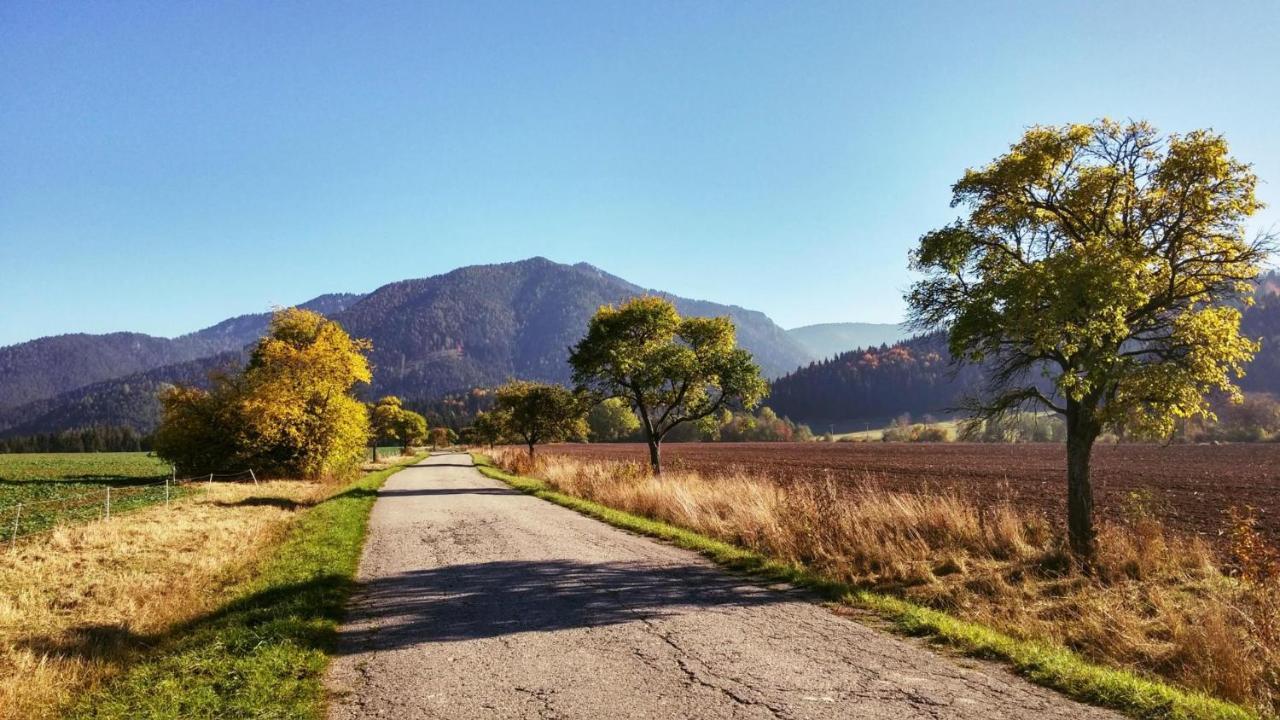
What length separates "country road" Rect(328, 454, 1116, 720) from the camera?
5199mm

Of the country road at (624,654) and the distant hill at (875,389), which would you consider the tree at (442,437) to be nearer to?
the distant hill at (875,389)

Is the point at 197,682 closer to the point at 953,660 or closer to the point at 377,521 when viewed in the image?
the point at 953,660

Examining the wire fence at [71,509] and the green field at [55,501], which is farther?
the green field at [55,501]

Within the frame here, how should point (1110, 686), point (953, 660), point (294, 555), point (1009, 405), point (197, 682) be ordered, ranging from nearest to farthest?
point (1110, 686)
point (197, 682)
point (953, 660)
point (1009, 405)
point (294, 555)

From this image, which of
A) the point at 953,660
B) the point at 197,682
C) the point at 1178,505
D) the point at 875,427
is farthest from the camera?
the point at 875,427

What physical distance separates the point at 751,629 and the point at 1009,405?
6.92 meters

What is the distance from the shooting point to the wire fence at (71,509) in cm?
1964

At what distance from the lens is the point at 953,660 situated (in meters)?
6.25

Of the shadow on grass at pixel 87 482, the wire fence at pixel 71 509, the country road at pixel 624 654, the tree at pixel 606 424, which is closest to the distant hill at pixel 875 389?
the tree at pixel 606 424

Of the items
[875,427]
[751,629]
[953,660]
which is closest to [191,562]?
[751,629]

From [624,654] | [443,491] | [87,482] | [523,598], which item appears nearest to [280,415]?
[443,491]

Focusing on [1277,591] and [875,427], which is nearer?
[1277,591]

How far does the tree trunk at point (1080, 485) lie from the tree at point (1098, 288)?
0.02 m

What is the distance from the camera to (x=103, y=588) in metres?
11.1
